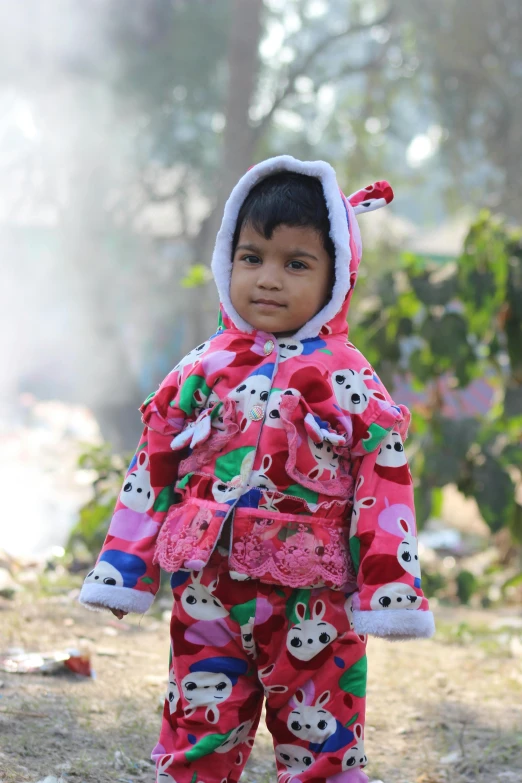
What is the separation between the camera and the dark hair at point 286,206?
1.97 metres

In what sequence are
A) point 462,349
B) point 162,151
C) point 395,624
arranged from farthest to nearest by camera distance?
point 162,151
point 462,349
point 395,624

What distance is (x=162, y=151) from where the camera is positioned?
556 inches

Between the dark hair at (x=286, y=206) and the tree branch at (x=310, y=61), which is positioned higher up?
the tree branch at (x=310, y=61)

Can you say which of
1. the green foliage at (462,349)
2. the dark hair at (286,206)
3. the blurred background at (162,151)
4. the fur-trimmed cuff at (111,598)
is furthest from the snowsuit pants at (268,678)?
the blurred background at (162,151)

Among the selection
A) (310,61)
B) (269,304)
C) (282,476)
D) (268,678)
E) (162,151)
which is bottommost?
(268,678)

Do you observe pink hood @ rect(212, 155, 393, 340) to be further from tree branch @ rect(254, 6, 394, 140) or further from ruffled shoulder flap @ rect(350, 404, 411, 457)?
tree branch @ rect(254, 6, 394, 140)

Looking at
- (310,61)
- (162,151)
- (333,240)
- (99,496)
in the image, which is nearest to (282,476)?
(333,240)

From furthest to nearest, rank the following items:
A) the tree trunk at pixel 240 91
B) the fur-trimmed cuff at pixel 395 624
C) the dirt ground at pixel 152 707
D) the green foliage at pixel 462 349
Answer: the tree trunk at pixel 240 91 < the green foliage at pixel 462 349 < the dirt ground at pixel 152 707 < the fur-trimmed cuff at pixel 395 624

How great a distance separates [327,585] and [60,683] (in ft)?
4.43

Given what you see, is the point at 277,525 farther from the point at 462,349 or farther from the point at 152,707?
the point at 462,349

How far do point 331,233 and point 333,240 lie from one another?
0.02 m

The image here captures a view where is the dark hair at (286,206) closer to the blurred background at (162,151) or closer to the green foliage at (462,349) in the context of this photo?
the green foliage at (462,349)

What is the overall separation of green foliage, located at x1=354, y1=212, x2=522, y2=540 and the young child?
2777 mm

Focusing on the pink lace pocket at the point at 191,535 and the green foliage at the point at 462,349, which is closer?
the pink lace pocket at the point at 191,535
